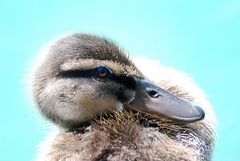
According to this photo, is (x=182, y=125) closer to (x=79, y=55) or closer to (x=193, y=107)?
(x=193, y=107)

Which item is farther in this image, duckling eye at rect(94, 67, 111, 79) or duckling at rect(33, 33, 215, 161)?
duckling eye at rect(94, 67, 111, 79)

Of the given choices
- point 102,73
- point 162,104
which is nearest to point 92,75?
point 102,73

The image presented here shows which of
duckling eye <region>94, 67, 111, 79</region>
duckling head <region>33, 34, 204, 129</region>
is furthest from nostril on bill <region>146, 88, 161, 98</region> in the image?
duckling eye <region>94, 67, 111, 79</region>

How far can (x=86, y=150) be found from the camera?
8.67ft

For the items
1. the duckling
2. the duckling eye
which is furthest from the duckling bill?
the duckling eye

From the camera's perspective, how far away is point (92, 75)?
2855 mm

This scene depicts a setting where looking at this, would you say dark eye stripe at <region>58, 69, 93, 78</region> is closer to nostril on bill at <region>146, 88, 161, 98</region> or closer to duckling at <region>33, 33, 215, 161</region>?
duckling at <region>33, 33, 215, 161</region>

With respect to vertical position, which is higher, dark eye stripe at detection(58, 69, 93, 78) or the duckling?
dark eye stripe at detection(58, 69, 93, 78)

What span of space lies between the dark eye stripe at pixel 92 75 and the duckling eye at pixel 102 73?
0.01 meters

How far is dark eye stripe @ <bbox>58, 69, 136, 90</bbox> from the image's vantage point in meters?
2.80

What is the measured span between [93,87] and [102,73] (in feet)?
0.18

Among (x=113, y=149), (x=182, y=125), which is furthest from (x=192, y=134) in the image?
(x=113, y=149)

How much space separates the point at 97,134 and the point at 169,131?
0.24 m

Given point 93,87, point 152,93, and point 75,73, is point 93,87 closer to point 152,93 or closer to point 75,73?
point 75,73
